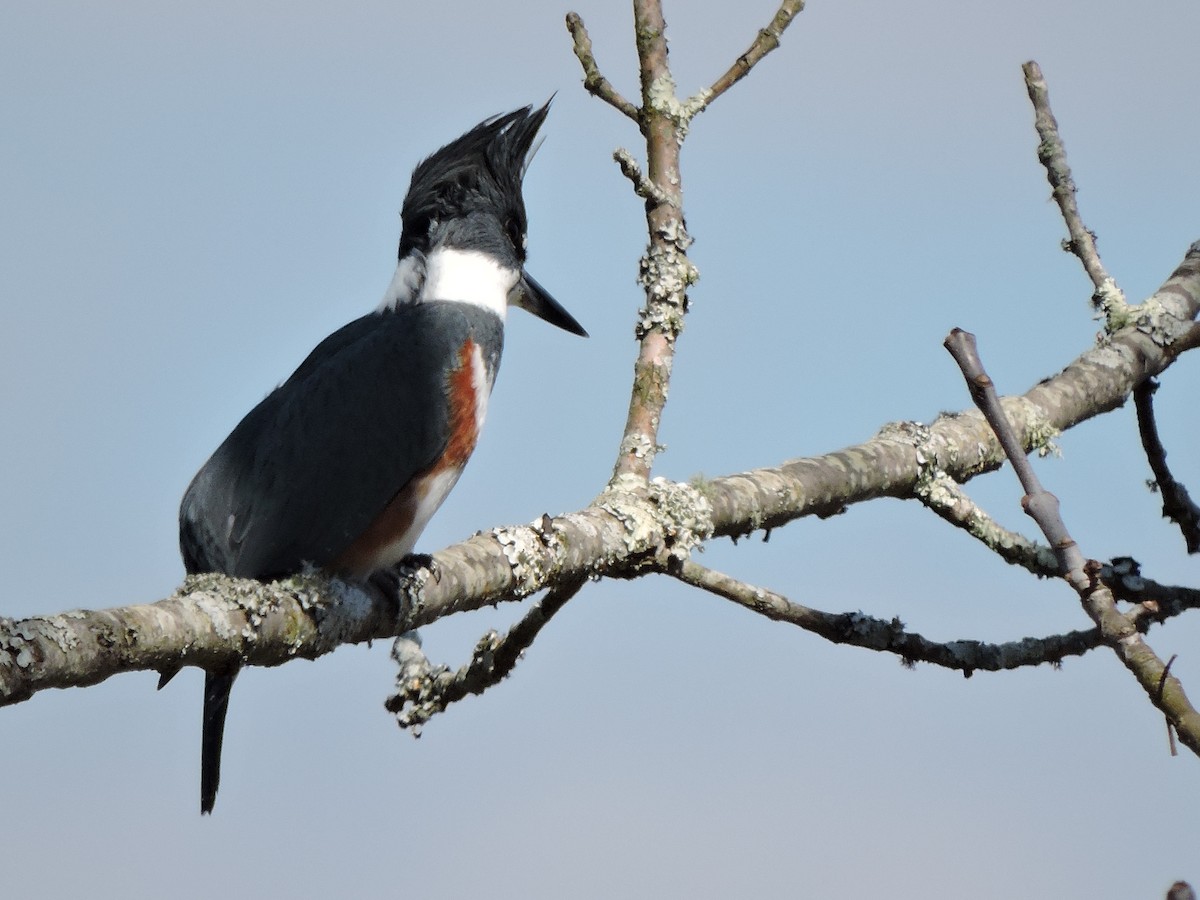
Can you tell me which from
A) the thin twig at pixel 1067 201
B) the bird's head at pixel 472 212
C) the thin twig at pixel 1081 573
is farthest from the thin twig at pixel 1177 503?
the bird's head at pixel 472 212

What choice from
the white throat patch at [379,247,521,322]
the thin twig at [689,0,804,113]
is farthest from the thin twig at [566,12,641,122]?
the white throat patch at [379,247,521,322]

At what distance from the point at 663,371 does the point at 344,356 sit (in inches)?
36.4

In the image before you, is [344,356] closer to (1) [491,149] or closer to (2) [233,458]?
(2) [233,458]

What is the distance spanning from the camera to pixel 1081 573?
6.70 ft

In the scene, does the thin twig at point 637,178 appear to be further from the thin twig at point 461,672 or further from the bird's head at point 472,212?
the thin twig at point 461,672

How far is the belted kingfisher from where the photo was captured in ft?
10.8

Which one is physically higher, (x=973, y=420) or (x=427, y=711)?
(x=973, y=420)

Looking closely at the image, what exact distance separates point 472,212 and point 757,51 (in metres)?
1.08

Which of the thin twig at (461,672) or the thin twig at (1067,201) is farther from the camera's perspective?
the thin twig at (1067,201)

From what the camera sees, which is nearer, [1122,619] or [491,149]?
[1122,619]

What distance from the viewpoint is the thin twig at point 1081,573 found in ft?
6.19

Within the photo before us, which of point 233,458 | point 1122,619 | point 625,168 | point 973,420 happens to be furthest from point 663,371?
point 1122,619

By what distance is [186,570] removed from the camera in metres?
3.50

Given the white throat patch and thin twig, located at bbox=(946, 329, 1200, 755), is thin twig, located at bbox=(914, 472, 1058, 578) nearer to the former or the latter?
thin twig, located at bbox=(946, 329, 1200, 755)
